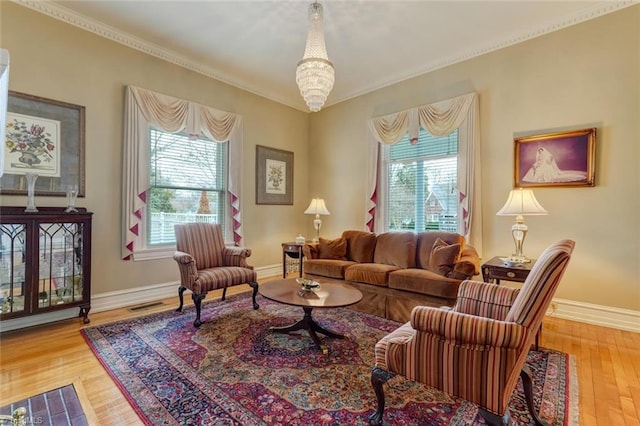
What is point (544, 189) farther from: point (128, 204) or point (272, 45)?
point (128, 204)

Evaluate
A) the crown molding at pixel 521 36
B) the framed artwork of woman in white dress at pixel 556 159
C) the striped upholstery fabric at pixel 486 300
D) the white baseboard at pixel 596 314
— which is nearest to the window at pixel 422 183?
the framed artwork of woman in white dress at pixel 556 159

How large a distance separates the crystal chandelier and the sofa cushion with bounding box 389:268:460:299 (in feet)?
6.46

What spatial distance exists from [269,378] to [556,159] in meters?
3.66

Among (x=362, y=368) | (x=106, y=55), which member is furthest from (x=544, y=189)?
(x=106, y=55)

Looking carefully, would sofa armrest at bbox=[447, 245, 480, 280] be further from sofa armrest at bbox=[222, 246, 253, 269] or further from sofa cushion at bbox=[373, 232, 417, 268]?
sofa armrest at bbox=[222, 246, 253, 269]

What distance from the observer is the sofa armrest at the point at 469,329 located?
1296mm

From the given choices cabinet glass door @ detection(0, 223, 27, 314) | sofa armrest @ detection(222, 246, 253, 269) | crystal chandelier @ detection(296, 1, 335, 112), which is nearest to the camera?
cabinet glass door @ detection(0, 223, 27, 314)

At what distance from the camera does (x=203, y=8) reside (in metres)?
3.13

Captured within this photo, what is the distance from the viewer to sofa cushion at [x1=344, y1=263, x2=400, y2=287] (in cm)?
338

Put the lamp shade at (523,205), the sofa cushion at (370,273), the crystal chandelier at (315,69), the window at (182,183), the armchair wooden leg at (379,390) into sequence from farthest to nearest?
the window at (182,183) < the sofa cushion at (370,273) < the lamp shade at (523,205) < the crystal chandelier at (315,69) < the armchair wooden leg at (379,390)

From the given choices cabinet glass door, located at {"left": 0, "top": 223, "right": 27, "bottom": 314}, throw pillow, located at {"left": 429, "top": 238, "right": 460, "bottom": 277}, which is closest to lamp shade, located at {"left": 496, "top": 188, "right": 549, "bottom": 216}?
throw pillow, located at {"left": 429, "top": 238, "right": 460, "bottom": 277}

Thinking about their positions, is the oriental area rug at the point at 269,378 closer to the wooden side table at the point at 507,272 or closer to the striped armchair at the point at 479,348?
the striped armchair at the point at 479,348

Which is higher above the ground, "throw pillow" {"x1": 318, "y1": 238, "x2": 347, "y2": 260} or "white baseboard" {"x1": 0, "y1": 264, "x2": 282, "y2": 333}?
"throw pillow" {"x1": 318, "y1": 238, "x2": 347, "y2": 260}

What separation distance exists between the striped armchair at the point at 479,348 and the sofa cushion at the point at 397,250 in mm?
2123
